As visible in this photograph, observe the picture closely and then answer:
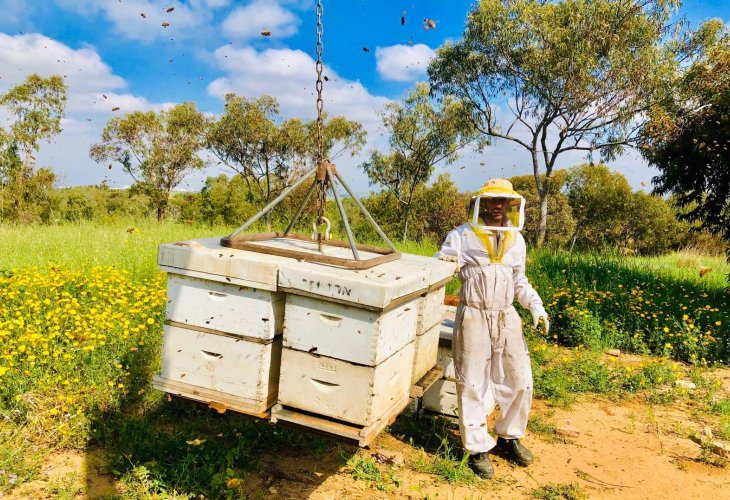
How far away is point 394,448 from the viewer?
4.31m

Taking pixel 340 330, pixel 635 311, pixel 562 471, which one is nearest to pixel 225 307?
pixel 340 330

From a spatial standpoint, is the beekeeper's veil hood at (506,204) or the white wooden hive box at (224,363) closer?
the white wooden hive box at (224,363)

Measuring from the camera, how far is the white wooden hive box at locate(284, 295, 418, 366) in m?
2.53

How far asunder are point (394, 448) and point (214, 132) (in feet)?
88.3

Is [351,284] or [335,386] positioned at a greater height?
[351,284]

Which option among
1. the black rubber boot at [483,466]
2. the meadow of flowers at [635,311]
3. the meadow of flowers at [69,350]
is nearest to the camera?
the black rubber boot at [483,466]

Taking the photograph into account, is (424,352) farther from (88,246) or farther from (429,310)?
(88,246)

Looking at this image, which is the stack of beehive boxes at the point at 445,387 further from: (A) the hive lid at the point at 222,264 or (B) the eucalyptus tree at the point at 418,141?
(B) the eucalyptus tree at the point at 418,141

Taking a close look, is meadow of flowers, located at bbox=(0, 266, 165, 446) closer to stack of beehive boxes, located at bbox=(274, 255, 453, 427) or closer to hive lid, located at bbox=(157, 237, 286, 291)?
hive lid, located at bbox=(157, 237, 286, 291)

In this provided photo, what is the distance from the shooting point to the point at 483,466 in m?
3.88

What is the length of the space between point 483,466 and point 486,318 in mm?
1125

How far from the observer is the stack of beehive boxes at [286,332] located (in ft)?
8.34

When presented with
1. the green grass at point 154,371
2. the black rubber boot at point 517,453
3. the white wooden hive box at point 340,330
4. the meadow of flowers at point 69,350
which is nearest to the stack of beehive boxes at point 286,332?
the white wooden hive box at point 340,330

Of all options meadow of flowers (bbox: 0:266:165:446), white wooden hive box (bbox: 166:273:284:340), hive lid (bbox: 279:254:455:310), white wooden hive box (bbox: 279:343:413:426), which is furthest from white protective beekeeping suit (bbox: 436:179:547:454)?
meadow of flowers (bbox: 0:266:165:446)
